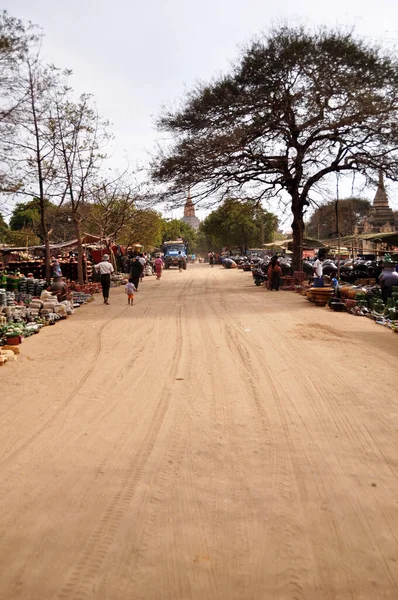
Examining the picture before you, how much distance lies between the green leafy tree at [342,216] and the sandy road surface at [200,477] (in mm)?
A: 20926

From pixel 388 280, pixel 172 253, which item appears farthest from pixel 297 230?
pixel 172 253

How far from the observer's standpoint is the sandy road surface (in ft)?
9.04

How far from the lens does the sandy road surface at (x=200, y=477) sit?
2.75m

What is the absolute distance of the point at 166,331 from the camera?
10.9m

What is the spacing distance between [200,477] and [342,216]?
1427 inches

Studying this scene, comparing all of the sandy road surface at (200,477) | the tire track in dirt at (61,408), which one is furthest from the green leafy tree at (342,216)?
the sandy road surface at (200,477)

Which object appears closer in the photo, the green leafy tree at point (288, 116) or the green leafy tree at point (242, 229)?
the green leafy tree at point (288, 116)

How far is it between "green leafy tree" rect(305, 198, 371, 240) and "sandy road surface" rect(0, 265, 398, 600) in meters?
20.9

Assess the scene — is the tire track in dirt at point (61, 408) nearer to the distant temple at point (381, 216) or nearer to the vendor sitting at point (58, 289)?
the vendor sitting at point (58, 289)

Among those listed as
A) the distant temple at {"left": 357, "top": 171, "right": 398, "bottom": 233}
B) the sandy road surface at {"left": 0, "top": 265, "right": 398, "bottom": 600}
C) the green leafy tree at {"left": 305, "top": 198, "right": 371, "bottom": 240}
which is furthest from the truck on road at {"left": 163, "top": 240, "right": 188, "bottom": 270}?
the sandy road surface at {"left": 0, "top": 265, "right": 398, "bottom": 600}

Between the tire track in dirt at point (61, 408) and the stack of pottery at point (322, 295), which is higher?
the stack of pottery at point (322, 295)

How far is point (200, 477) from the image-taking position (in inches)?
153

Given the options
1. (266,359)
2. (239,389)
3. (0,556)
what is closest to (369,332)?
(266,359)

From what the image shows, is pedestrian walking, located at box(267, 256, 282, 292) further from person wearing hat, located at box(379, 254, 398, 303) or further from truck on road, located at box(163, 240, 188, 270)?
truck on road, located at box(163, 240, 188, 270)
